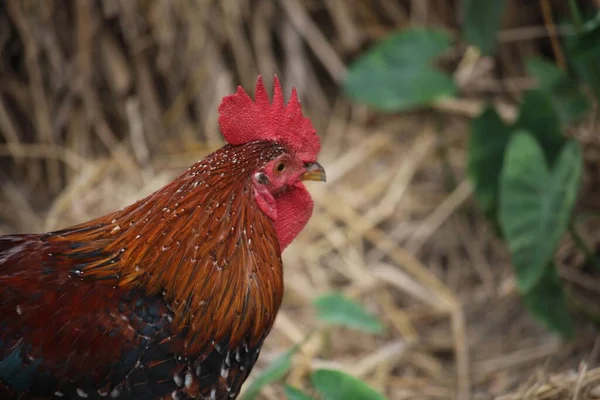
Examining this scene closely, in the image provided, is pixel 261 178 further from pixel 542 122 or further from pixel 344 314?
pixel 542 122

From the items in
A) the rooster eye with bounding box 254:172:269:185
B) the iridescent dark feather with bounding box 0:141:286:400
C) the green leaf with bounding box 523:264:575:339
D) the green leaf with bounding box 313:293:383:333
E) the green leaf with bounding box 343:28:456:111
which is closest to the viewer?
the iridescent dark feather with bounding box 0:141:286:400

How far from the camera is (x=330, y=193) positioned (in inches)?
179

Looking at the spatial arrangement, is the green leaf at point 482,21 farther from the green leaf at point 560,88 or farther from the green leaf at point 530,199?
the green leaf at point 530,199

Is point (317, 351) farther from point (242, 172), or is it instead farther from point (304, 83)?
point (304, 83)

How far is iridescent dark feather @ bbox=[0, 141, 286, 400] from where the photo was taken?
6.66 ft

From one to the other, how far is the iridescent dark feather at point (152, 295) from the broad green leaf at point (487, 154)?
1.65m

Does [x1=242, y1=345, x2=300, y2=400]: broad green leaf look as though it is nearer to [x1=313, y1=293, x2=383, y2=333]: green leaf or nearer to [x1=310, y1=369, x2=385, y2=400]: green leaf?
[x1=310, y1=369, x2=385, y2=400]: green leaf

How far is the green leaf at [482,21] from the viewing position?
3.62 metres

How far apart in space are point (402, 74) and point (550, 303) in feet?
4.74

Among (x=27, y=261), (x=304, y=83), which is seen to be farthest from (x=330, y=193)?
(x=27, y=261)

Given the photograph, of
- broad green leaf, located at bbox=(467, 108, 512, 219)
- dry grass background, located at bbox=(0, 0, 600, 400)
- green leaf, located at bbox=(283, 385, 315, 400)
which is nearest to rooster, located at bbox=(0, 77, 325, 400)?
green leaf, located at bbox=(283, 385, 315, 400)

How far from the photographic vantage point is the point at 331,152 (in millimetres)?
4789

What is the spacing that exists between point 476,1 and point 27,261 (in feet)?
8.04

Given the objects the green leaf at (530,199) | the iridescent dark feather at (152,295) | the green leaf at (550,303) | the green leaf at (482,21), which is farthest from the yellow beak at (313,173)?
the green leaf at (482,21)
